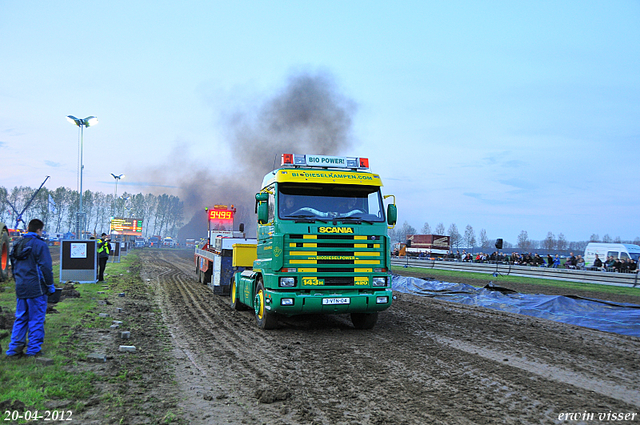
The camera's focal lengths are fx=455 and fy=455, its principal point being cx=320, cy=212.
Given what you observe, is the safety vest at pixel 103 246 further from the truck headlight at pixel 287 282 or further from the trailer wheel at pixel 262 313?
the truck headlight at pixel 287 282

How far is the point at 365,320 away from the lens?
31.5 feet

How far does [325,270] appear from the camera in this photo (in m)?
8.63

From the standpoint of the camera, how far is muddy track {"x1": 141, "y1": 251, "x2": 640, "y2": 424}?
4.79m

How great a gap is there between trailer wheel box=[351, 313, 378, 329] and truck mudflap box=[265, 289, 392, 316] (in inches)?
26.5

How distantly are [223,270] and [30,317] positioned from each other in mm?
8739

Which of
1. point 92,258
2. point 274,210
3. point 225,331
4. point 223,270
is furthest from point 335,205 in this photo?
point 92,258

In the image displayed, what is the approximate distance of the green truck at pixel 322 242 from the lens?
28.1 ft

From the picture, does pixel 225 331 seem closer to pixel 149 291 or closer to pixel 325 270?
pixel 325 270

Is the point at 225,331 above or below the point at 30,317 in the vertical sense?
below

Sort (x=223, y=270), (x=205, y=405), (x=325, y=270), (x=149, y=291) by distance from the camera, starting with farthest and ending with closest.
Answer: (x=149, y=291)
(x=223, y=270)
(x=325, y=270)
(x=205, y=405)

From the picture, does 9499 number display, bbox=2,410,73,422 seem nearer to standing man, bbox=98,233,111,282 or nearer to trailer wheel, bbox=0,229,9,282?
trailer wheel, bbox=0,229,9,282

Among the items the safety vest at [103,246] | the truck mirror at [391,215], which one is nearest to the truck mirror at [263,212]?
the truck mirror at [391,215]

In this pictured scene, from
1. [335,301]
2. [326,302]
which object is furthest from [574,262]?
[326,302]

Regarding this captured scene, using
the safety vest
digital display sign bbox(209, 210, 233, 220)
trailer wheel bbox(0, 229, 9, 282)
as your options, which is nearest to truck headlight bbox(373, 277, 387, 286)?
the safety vest
